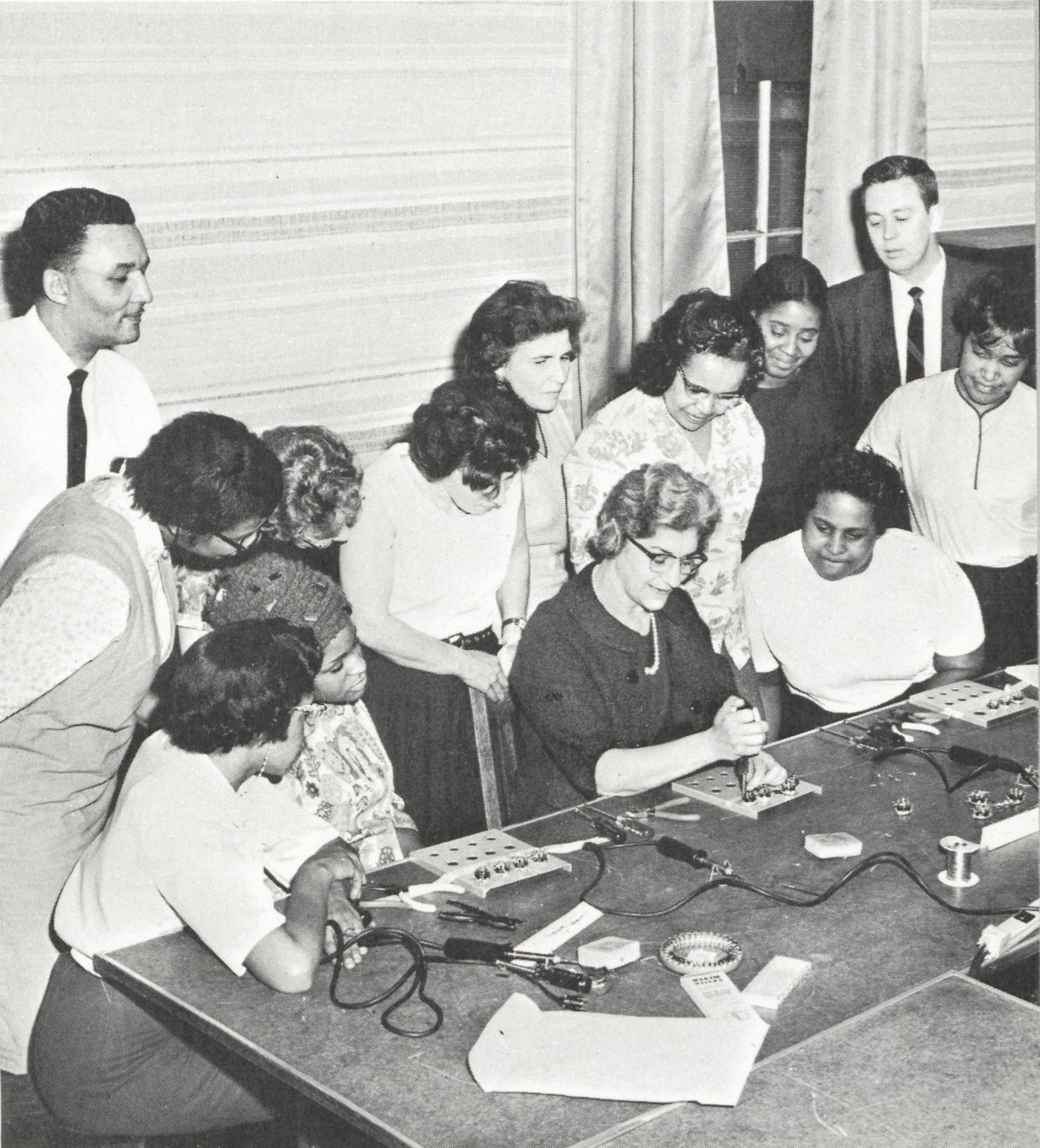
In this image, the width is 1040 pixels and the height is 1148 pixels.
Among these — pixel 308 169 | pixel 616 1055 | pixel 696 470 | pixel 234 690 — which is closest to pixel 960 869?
pixel 616 1055

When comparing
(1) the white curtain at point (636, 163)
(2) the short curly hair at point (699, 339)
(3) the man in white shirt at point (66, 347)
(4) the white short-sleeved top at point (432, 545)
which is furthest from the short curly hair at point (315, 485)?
(1) the white curtain at point (636, 163)

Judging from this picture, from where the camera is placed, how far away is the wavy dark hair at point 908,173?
13.3 ft

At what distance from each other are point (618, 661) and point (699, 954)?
0.98 metres

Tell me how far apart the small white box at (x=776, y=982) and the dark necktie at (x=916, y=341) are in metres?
2.63

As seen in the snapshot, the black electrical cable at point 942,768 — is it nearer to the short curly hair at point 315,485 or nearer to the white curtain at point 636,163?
the short curly hair at point 315,485

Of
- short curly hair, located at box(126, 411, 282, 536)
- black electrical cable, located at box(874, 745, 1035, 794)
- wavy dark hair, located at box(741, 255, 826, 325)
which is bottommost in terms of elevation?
black electrical cable, located at box(874, 745, 1035, 794)

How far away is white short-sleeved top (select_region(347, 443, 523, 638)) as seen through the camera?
3.01 m

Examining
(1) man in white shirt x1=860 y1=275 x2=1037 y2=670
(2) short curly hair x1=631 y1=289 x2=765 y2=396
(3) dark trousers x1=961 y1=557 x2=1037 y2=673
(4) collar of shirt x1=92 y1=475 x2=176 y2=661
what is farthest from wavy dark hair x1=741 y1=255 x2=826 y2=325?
(4) collar of shirt x1=92 y1=475 x2=176 y2=661

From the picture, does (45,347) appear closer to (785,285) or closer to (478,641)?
(478,641)

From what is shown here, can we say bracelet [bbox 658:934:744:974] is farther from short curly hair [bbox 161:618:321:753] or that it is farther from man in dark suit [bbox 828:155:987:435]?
man in dark suit [bbox 828:155:987:435]

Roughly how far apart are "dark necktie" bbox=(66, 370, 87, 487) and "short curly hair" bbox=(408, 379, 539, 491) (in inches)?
26.9

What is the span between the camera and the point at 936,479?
3766mm

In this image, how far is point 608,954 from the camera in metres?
1.97

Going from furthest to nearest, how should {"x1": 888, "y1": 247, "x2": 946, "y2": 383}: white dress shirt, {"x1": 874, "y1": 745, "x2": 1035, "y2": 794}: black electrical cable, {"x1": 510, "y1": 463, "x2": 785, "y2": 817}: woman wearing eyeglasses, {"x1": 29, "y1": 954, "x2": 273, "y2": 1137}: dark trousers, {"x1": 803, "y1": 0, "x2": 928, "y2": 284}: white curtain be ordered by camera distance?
{"x1": 803, "y1": 0, "x2": 928, "y2": 284}: white curtain, {"x1": 888, "y1": 247, "x2": 946, "y2": 383}: white dress shirt, {"x1": 510, "y1": 463, "x2": 785, "y2": 817}: woman wearing eyeglasses, {"x1": 874, "y1": 745, "x2": 1035, "y2": 794}: black electrical cable, {"x1": 29, "y1": 954, "x2": 273, "y2": 1137}: dark trousers
